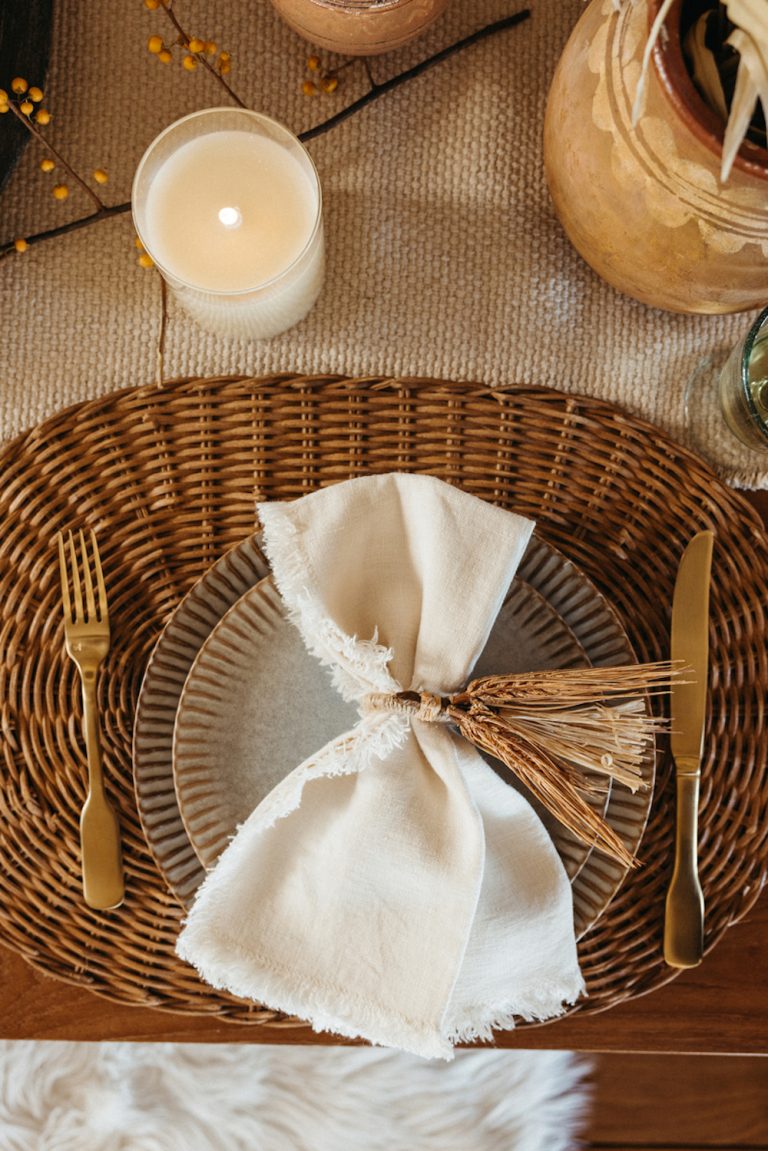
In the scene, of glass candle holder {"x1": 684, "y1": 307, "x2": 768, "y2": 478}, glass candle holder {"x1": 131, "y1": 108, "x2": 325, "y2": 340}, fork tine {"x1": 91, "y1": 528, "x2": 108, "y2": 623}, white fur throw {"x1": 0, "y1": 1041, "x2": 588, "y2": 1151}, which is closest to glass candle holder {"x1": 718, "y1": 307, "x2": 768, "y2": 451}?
glass candle holder {"x1": 684, "y1": 307, "x2": 768, "y2": 478}

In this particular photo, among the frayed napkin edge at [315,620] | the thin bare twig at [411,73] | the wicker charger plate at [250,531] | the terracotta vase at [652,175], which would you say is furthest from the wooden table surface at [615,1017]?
the thin bare twig at [411,73]

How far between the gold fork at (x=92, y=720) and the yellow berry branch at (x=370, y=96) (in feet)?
0.63

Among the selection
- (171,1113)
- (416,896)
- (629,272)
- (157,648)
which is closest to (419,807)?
(416,896)

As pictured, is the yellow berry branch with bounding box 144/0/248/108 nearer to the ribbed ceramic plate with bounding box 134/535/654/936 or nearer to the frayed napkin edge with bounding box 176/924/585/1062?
the ribbed ceramic plate with bounding box 134/535/654/936

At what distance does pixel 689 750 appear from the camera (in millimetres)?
529

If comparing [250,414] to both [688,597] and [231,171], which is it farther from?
[688,597]

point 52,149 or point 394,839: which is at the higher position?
point 52,149

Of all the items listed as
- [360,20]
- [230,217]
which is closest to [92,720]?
[230,217]

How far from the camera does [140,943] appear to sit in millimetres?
536

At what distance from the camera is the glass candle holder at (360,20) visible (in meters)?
0.47

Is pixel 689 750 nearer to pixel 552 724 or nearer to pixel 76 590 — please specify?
pixel 552 724

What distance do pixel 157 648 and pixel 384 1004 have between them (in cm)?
21

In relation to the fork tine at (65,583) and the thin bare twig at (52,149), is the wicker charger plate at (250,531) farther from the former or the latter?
the thin bare twig at (52,149)

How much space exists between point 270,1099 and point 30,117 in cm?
79
